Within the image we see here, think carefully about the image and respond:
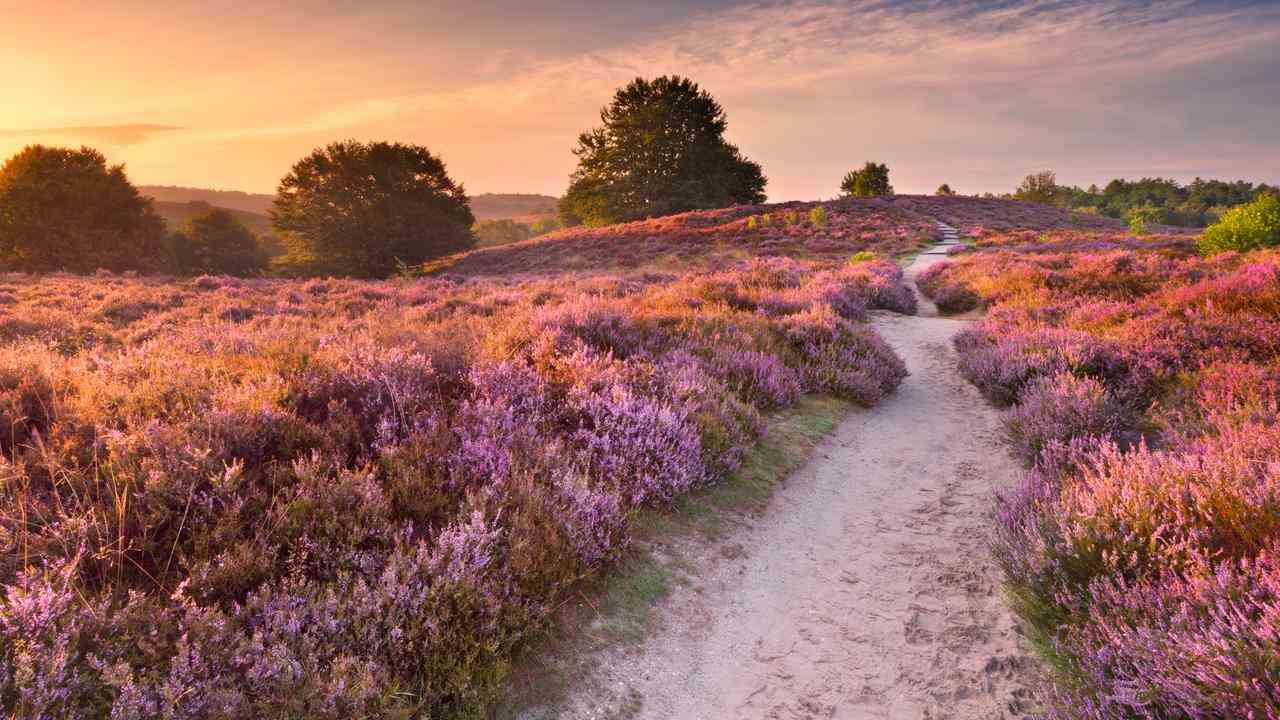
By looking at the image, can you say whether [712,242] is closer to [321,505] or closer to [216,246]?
[321,505]

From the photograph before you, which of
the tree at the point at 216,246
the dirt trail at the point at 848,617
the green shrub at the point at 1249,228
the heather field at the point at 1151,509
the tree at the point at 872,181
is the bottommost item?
the dirt trail at the point at 848,617

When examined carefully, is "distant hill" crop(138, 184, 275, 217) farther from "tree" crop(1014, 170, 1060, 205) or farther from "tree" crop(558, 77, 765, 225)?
"tree" crop(1014, 170, 1060, 205)

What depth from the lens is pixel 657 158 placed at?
57.9 metres

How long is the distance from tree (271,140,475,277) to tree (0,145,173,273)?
31.7ft

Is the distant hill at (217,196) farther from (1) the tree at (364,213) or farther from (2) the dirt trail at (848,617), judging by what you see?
(2) the dirt trail at (848,617)

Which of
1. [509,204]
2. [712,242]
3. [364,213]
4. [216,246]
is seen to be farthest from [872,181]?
[509,204]

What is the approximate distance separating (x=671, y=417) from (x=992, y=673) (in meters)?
2.60

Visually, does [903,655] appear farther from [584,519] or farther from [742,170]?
[742,170]

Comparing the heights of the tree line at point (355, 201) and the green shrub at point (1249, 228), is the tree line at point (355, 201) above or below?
above

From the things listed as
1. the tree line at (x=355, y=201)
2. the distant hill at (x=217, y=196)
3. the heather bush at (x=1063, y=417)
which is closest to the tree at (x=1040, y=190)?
the tree line at (x=355, y=201)

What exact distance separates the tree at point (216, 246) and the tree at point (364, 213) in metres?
9.48

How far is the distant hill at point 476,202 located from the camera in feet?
410

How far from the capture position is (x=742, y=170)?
61.7 m

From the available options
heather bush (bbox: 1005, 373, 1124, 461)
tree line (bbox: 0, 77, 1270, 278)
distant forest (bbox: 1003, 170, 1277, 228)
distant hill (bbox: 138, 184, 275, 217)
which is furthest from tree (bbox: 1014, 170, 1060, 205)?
distant hill (bbox: 138, 184, 275, 217)
